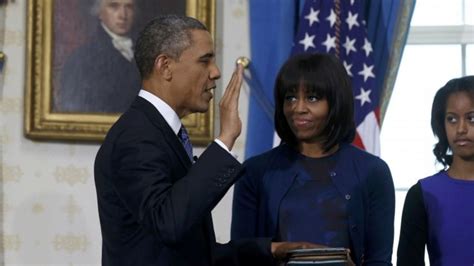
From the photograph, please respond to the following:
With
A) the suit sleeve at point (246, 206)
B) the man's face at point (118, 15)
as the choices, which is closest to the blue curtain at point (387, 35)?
the man's face at point (118, 15)

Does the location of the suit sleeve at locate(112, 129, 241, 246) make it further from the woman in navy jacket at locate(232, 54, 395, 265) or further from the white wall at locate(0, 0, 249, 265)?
the white wall at locate(0, 0, 249, 265)

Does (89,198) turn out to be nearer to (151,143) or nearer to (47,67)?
(47,67)

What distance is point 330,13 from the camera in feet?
16.3

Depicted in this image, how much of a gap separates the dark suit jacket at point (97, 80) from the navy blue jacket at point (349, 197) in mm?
1857

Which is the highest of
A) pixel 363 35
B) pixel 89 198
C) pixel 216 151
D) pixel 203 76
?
pixel 363 35

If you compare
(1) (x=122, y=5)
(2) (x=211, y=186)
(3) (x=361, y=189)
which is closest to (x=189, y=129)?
(1) (x=122, y=5)

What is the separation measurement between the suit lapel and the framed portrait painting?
2.35m

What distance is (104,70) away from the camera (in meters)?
4.96

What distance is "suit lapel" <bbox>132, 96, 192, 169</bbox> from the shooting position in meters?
2.47

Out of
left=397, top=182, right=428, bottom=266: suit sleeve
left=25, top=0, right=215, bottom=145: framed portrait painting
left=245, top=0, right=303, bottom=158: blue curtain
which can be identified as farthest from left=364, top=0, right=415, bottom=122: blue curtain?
left=397, top=182, right=428, bottom=266: suit sleeve

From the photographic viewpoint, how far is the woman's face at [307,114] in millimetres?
3168

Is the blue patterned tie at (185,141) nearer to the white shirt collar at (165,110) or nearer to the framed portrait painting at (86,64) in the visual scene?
the white shirt collar at (165,110)

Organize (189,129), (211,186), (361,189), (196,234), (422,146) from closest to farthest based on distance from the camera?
(211,186)
(196,234)
(361,189)
(189,129)
(422,146)

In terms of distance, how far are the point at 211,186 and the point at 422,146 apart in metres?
3.12
